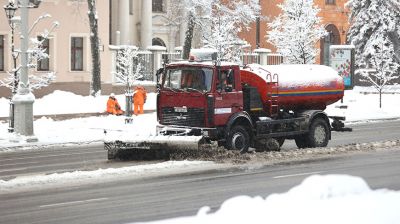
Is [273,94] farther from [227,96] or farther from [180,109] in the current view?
[180,109]

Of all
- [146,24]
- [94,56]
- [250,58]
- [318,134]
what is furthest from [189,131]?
[146,24]

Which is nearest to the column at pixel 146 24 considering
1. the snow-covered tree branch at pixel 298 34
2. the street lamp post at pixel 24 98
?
the snow-covered tree branch at pixel 298 34

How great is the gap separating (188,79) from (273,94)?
250cm

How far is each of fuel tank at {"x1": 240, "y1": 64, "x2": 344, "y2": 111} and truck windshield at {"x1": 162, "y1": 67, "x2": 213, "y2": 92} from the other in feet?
5.08

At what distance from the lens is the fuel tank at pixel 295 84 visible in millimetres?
22969

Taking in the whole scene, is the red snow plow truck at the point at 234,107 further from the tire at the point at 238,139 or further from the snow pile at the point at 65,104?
the snow pile at the point at 65,104

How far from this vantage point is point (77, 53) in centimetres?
4566

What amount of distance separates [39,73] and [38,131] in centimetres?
1294

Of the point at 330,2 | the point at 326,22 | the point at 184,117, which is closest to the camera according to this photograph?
the point at 184,117

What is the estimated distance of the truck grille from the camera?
71.7 feet

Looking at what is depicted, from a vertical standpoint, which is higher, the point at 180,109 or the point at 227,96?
the point at 227,96

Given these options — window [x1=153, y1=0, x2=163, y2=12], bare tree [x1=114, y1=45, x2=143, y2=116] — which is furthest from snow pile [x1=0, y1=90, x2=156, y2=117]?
window [x1=153, y1=0, x2=163, y2=12]

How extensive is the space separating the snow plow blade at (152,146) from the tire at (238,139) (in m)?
1.05

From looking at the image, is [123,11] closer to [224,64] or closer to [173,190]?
[224,64]
